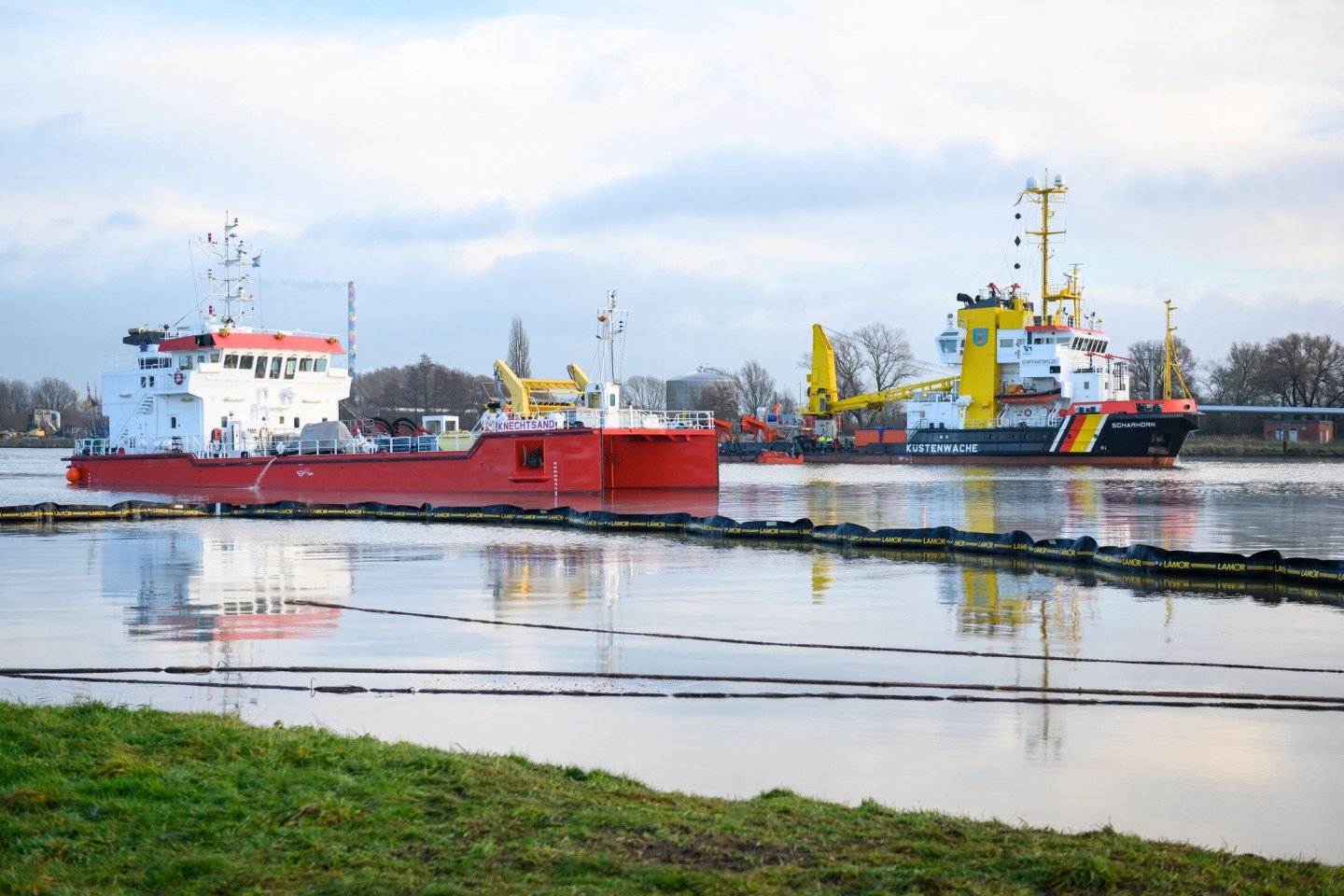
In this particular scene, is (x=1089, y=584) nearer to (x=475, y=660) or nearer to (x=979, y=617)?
(x=979, y=617)

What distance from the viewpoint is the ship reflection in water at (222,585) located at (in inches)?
458

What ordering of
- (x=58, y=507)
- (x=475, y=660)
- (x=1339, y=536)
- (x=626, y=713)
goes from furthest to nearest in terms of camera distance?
(x=58, y=507) < (x=1339, y=536) < (x=475, y=660) < (x=626, y=713)

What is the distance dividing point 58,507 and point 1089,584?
22.3m

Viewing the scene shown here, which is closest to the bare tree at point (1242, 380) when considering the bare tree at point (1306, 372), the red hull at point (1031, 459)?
the bare tree at point (1306, 372)

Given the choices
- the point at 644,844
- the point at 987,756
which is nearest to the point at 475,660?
the point at 987,756

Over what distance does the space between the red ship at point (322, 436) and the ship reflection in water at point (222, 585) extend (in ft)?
42.7

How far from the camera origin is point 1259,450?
76938 millimetres

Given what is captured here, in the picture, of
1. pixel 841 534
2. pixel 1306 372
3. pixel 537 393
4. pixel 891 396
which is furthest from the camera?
pixel 1306 372

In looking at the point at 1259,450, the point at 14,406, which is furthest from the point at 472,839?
the point at 14,406

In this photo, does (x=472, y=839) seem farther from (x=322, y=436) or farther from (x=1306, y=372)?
(x=1306, y=372)

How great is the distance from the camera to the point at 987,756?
691 cm

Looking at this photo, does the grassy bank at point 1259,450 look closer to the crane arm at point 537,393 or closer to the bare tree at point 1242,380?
the bare tree at point 1242,380

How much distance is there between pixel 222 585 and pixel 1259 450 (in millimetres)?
75118

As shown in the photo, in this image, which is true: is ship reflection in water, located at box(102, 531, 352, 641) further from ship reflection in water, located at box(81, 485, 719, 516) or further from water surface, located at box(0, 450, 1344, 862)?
ship reflection in water, located at box(81, 485, 719, 516)
